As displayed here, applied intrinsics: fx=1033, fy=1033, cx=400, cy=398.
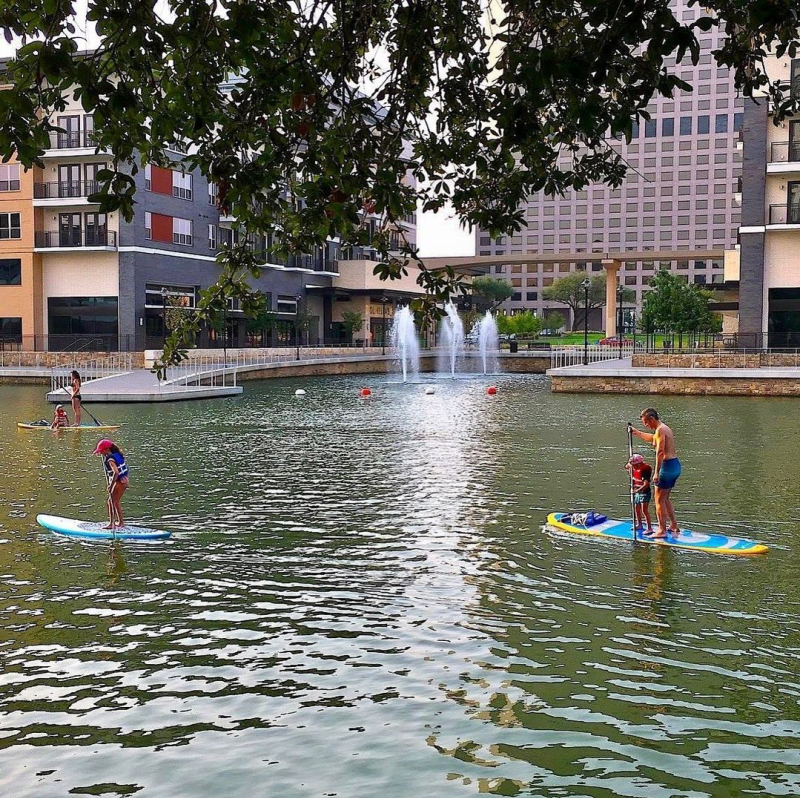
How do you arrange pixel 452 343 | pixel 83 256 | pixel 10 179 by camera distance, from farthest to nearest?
pixel 452 343 → pixel 83 256 → pixel 10 179

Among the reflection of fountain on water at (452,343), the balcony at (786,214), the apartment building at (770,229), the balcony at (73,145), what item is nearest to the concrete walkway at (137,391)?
the balcony at (73,145)

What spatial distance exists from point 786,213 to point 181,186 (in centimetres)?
3543

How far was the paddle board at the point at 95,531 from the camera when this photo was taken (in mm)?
14742

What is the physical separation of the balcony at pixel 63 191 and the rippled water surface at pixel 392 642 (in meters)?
41.0

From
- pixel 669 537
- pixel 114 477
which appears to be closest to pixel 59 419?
pixel 114 477

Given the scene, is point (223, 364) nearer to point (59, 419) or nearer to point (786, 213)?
point (59, 419)

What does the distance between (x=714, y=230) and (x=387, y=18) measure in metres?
149

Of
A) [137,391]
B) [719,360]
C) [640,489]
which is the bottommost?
[640,489]

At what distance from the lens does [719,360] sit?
45.8 metres

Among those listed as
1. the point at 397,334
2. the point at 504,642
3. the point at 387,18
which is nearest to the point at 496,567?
the point at 504,642

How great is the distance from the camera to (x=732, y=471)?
21.3 meters

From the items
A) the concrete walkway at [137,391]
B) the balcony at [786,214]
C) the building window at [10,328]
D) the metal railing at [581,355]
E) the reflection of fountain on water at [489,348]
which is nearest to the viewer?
the concrete walkway at [137,391]

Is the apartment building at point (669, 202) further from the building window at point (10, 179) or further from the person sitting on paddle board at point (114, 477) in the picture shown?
the person sitting on paddle board at point (114, 477)

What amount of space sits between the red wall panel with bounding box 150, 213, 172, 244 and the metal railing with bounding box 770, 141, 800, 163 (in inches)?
1370
